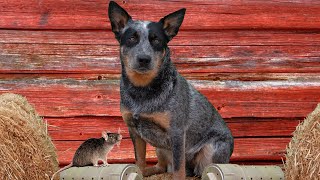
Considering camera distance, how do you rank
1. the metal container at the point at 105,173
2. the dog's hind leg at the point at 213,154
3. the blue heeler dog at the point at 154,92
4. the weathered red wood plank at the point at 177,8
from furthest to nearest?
1. the weathered red wood plank at the point at 177,8
2. the dog's hind leg at the point at 213,154
3. the blue heeler dog at the point at 154,92
4. the metal container at the point at 105,173

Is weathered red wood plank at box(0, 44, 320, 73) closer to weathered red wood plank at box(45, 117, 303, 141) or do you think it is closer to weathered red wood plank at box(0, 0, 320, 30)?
weathered red wood plank at box(0, 0, 320, 30)

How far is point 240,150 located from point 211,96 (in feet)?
1.75

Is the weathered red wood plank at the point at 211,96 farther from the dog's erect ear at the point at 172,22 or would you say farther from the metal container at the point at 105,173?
the metal container at the point at 105,173

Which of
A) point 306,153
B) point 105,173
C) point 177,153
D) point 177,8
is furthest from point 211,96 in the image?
point 105,173

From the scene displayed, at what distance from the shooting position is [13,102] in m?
4.70

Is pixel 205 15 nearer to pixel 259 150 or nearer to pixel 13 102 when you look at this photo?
pixel 259 150

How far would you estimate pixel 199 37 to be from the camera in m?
5.79

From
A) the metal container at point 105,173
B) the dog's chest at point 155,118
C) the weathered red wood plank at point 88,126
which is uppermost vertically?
the dog's chest at point 155,118

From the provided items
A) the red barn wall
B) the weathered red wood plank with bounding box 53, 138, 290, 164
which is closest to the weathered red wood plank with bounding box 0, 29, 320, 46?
the red barn wall

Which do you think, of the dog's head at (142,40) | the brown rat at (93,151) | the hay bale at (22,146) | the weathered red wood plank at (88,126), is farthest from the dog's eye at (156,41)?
the weathered red wood plank at (88,126)

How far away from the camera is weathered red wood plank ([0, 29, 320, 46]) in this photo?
5699mm

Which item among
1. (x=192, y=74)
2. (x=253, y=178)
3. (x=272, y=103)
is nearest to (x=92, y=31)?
(x=192, y=74)

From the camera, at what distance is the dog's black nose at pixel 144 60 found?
13.9 ft

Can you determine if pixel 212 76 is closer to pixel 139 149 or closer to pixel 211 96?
pixel 211 96
